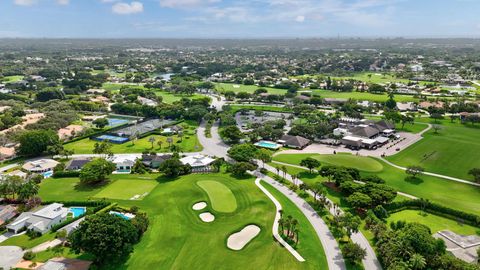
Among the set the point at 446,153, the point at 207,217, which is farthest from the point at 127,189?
the point at 446,153

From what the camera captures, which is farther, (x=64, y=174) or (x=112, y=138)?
(x=112, y=138)

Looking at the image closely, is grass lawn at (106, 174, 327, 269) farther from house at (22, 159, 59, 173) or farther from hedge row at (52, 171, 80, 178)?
house at (22, 159, 59, 173)

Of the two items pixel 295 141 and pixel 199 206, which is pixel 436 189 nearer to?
pixel 295 141

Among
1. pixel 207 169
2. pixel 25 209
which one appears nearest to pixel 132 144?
pixel 207 169

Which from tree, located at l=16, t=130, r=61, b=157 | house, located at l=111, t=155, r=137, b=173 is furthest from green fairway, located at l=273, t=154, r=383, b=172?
tree, located at l=16, t=130, r=61, b=157

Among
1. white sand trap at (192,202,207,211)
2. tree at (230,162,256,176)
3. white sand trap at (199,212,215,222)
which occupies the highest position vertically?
tree at (230,162,256,176)

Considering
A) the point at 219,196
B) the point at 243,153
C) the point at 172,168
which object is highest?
the point at 243,153

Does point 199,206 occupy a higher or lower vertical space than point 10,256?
lower
